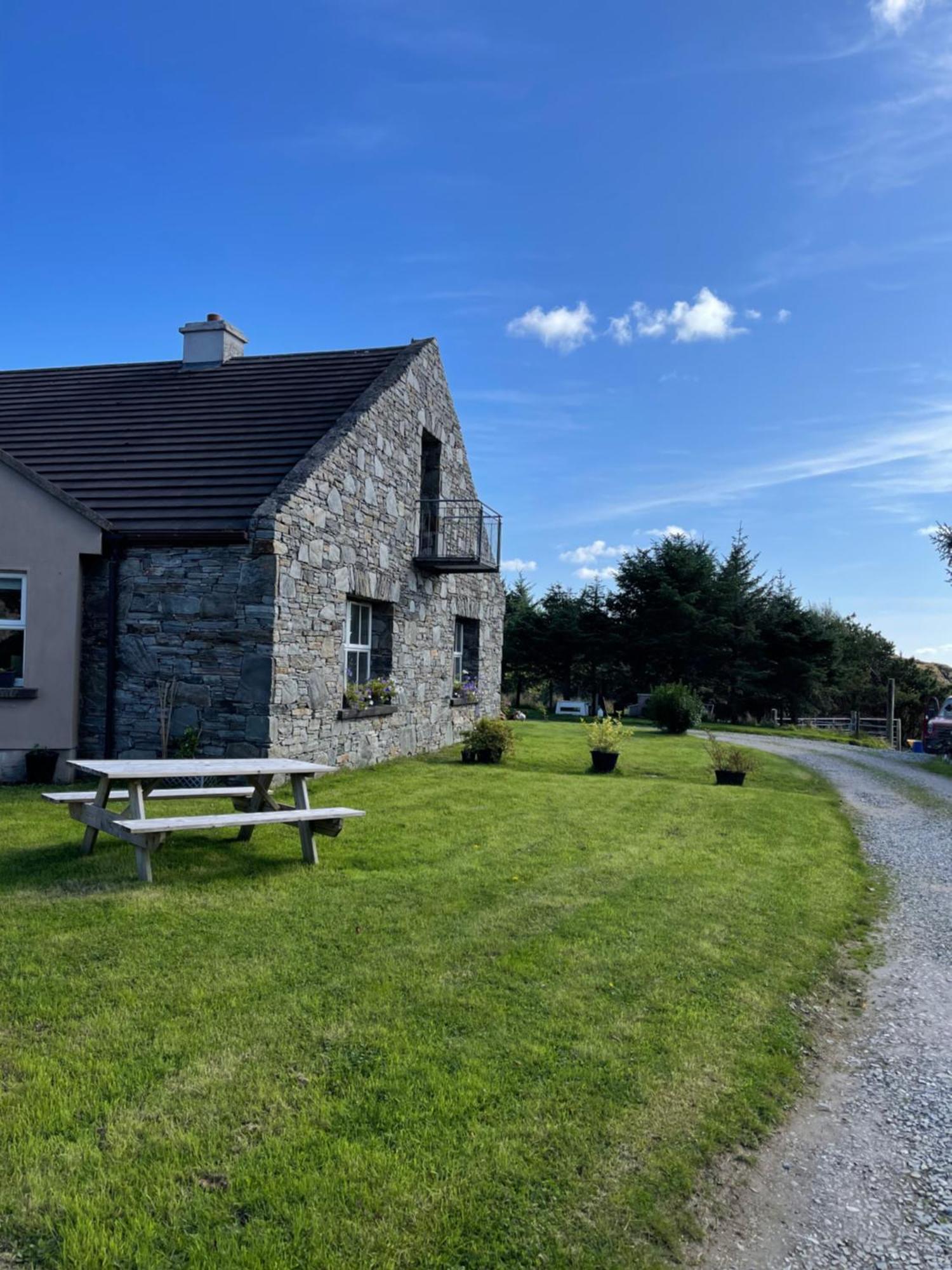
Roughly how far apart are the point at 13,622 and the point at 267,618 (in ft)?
12.1

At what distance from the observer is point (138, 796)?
6266 mm

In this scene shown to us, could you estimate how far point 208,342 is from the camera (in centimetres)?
1603

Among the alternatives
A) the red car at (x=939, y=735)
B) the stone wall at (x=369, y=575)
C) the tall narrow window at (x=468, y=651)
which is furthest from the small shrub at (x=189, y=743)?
the red car at (x=939, y=735)

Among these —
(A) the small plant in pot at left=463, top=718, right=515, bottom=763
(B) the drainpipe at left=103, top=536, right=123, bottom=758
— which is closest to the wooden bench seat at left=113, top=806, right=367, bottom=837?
(B) the drainpipe at left=103, top=536, right=123, bottom=758

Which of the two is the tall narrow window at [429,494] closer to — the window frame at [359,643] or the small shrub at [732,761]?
the window frame at [359,643]

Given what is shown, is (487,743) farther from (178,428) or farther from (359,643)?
(178,428)

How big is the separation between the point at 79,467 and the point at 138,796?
27.7 ft

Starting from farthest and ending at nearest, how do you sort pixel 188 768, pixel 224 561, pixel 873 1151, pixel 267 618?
pixel 224 561, pixel 267 618, pixel 188 768, pixel 873 1151

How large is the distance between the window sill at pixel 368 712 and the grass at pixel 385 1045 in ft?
14.5

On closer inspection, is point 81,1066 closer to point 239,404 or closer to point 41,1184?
point 41,1184

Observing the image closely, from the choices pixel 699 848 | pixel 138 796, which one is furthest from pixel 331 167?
pixel 699 848

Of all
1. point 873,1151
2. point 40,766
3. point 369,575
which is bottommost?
point 873,1151

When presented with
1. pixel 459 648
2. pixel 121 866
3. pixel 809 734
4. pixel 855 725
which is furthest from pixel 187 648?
pixel 855 725

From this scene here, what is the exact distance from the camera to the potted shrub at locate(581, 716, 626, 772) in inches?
582
